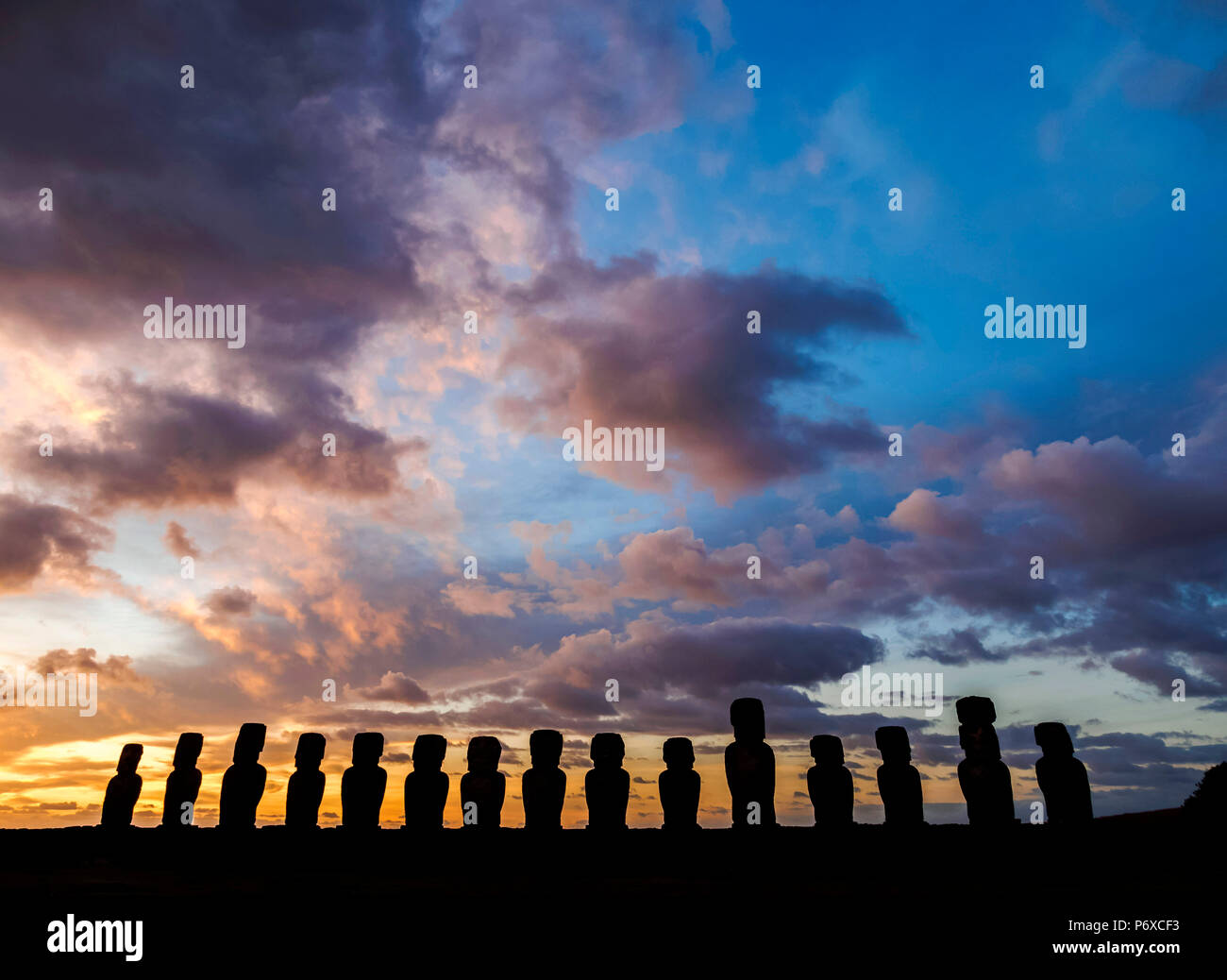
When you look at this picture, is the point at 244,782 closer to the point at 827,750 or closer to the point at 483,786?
the point at 483,786

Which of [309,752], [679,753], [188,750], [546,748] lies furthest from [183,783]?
[679,753]

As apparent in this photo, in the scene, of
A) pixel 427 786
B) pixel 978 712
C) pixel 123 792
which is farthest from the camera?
pixel 123 792

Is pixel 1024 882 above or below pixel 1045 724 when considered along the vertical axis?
below

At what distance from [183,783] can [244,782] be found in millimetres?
2066

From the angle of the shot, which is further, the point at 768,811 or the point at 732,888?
the point at 768,811

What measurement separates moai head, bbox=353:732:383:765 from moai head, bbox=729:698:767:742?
7003 mm

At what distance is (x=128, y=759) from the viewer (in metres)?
19.5

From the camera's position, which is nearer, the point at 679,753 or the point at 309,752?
the point at 679,753

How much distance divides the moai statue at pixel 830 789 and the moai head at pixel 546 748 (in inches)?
179

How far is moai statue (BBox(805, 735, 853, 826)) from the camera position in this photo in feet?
49.5
